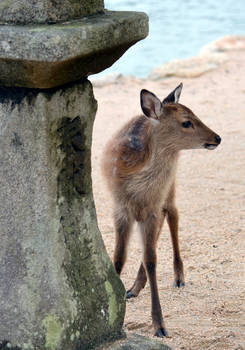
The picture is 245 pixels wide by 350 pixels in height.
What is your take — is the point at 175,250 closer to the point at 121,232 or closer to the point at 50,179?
the point at 121,232

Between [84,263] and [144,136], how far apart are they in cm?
152

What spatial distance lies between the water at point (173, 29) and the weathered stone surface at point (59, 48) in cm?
1032

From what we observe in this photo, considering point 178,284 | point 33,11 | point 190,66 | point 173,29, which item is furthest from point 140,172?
point 173,29

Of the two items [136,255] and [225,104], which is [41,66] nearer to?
[136,255]

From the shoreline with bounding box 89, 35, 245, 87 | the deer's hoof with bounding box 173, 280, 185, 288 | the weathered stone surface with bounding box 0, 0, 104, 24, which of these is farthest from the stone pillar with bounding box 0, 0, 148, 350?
the shoreline with bounding box 89, 35, 245, 87

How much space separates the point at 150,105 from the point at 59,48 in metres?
1.86

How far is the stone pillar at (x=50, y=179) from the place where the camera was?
270cm

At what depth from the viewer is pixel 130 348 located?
3141 millimetres

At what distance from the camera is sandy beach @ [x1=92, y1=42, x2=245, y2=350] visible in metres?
4.09

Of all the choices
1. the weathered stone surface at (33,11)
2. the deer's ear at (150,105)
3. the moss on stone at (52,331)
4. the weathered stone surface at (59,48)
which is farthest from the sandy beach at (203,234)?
the weathered stone surface at (33,11)

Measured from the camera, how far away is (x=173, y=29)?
1788 cm

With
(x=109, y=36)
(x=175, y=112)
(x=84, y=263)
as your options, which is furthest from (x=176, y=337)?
(x=109, y=36)

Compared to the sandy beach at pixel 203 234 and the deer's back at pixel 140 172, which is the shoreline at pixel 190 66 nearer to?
the sandy beach at pixel 203 234

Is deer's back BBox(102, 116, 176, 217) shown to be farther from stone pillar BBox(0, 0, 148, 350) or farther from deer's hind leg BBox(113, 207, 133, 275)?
stone pillar BBox(0, 0, 148, 350)
